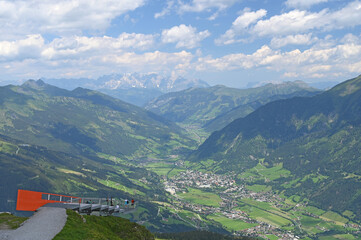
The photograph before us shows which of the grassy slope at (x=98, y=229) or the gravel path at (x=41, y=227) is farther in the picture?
the grassy slope at (x=98, y=229)

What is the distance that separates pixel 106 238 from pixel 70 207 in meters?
14.7

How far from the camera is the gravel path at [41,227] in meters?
49.5

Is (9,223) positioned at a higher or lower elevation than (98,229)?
higher

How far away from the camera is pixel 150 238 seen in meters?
85.4

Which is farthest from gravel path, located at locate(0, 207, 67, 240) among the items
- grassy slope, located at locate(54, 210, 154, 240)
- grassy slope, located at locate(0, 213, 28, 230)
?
grassy slope, located at locate(0, 213, 28, 230)

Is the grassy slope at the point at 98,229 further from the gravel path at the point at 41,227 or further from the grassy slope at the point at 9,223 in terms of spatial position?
the grassy slope at the point at 9,223

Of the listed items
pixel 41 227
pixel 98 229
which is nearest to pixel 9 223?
pixel 41 227

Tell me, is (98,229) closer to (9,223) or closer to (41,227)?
(41,227)

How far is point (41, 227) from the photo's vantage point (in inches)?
2100

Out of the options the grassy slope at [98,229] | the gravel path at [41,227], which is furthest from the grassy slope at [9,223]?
the grassy slope at [98,229]

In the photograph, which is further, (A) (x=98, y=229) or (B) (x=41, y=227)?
(A) (x=98, y=229)

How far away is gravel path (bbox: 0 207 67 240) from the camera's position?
162 feet

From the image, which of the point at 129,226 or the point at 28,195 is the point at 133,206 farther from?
the point at 28,195

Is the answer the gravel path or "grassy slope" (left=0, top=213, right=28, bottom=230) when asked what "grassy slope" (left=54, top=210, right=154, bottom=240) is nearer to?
the gravel path
